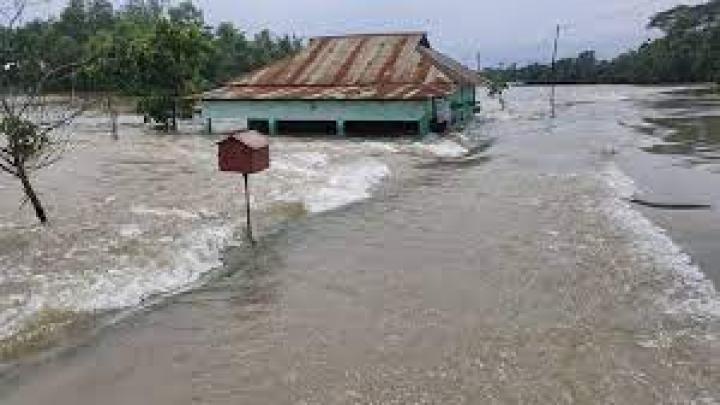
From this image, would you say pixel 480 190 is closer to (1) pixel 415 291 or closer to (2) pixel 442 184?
(2) pixel 442 184

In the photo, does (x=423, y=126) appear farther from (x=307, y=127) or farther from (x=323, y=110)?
(x=307, y=127)

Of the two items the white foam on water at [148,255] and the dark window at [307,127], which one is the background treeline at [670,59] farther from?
the white foam on water at [148,255]

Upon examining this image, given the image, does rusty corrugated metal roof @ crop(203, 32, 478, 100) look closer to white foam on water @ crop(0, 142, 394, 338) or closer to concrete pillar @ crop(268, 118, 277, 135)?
concrete pillar @ crop(268, 118, 277, 135)

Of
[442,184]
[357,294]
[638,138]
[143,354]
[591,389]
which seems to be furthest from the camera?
[638,138]

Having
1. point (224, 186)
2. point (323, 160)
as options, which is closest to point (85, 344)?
point (224, 186)

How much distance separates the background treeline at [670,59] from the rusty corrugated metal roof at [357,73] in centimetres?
4221

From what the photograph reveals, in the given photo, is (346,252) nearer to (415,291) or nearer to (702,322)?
(415,291)

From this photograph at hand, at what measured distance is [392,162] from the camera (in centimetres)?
2420

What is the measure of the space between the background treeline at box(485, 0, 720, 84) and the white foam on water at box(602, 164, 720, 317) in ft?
202

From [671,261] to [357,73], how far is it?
76.0 ft

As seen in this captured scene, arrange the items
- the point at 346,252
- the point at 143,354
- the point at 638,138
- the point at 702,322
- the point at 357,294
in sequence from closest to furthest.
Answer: the point at 143,354 < the point at 702,322 < the point at 357,294 < the point at 346,252 < the point at 638,138

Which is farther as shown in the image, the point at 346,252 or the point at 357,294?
the point at 346,252

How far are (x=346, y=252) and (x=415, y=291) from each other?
235cm

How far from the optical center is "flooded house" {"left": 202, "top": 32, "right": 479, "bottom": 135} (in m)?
30.8
